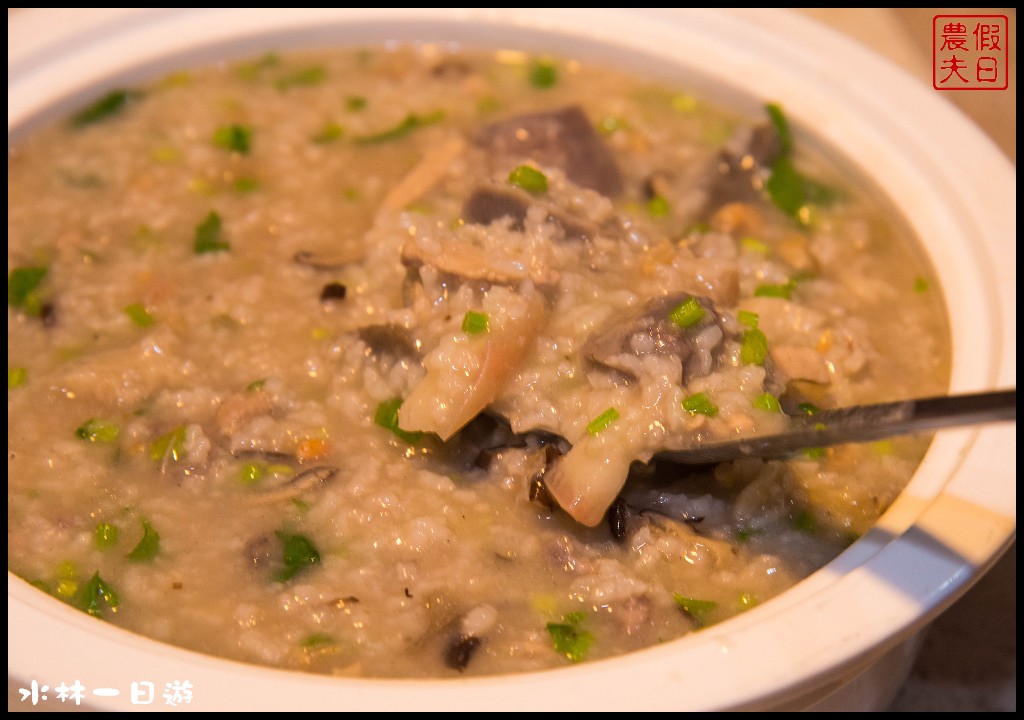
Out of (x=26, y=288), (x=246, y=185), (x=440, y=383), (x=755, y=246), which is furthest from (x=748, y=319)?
(x=26, y=288)

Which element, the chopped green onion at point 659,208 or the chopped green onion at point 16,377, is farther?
the chopped green onion at point 659,208

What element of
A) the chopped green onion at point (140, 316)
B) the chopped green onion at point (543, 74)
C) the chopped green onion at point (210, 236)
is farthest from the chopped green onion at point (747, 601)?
the chopped green onion at point (543, 74)

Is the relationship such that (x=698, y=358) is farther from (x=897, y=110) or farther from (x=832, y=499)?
(x=897, y=110)

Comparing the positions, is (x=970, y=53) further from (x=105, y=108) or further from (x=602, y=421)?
(x=105, y=108)

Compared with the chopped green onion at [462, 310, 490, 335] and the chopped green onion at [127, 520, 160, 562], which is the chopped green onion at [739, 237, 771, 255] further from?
the chopped green onion at [127, 520, 160, 562]

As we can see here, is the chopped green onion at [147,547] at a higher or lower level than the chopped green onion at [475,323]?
lower

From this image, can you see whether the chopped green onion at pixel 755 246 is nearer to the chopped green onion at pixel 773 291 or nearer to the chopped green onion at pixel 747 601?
the chopped green onion at pixel 773 291

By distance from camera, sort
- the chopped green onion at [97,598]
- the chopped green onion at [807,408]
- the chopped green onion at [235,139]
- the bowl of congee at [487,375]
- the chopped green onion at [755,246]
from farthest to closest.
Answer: the chopped green onion at [235,139] → the chopped green onion at [755,246] → the chopped green onion at [807,408] → the chopped green onion at [97,598] → the bowl of congee at [487,375]
